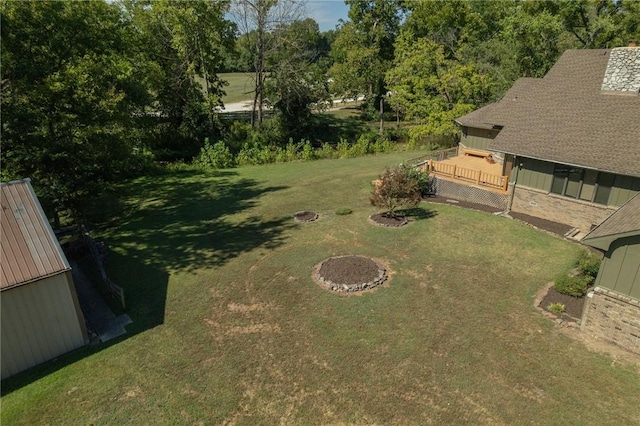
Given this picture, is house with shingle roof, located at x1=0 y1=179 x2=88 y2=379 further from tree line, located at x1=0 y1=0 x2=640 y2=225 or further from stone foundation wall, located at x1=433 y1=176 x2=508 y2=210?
stone foundation wall, located at x1=433 y1=176 x2=508 y2=210

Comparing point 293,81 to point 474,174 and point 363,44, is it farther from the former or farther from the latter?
point 474,174

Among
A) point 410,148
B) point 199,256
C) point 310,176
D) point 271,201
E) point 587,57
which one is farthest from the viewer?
point 410,148

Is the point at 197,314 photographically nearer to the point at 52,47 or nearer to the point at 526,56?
the point at 52,47

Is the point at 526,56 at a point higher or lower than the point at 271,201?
higher

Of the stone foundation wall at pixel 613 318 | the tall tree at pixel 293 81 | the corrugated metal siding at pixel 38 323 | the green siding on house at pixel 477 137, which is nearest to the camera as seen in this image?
the corrugated metal siding at pixel 38 323

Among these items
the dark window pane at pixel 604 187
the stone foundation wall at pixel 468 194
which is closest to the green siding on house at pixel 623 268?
the dark window pane at pixel 604 187

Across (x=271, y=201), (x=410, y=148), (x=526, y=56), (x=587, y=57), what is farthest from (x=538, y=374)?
(x=526, y=56)

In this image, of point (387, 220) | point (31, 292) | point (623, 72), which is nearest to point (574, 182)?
point (623, 72)

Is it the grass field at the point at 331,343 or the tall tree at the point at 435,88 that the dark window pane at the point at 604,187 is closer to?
the grass field at the point at 331,343
